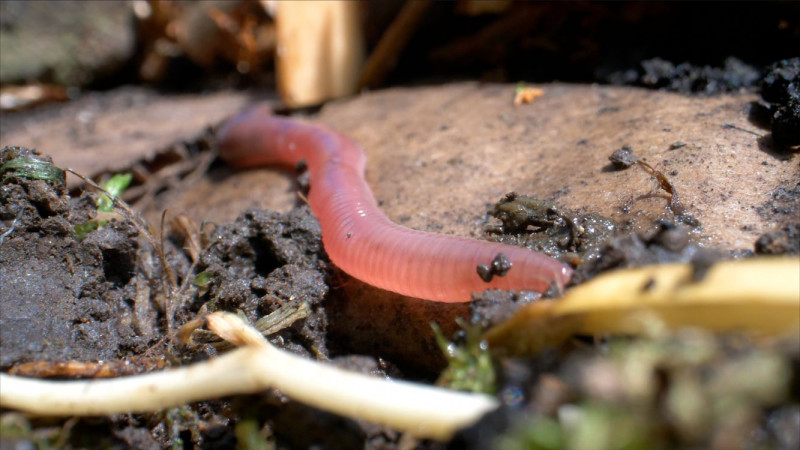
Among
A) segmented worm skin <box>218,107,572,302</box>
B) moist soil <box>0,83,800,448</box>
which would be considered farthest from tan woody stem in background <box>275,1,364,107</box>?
moist soil <box>0,83,800,448</box>

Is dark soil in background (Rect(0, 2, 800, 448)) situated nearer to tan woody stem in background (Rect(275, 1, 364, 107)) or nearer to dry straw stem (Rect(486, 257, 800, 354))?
dry straw stem (Rect(486, 257, 800, 354))

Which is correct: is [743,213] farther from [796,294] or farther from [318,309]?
[318,309]

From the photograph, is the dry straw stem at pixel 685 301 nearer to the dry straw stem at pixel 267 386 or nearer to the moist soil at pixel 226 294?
the moist soil at pixel 226 294

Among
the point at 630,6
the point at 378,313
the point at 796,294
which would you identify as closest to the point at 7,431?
the point at 378,313

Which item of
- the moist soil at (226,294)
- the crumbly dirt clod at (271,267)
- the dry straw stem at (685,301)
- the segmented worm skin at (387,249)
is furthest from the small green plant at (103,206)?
the dry straw stem at (685,301)

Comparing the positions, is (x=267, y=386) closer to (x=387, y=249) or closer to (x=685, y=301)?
(x=387, y=249)
